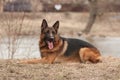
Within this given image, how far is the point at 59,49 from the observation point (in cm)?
1046

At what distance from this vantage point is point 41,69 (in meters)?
9.37

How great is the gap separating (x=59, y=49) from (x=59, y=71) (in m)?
1.32

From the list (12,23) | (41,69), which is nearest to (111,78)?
(41,69)

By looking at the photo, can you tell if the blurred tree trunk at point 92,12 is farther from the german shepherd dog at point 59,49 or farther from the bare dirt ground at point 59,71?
the bare dirt ground at point 59,71

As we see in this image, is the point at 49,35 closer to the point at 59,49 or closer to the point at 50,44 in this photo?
the point at 50,44

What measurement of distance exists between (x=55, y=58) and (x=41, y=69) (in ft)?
3.97

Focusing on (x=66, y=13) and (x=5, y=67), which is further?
(x=66, y=13)

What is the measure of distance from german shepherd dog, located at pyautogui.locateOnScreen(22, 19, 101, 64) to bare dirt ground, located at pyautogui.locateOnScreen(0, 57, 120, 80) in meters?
0.45

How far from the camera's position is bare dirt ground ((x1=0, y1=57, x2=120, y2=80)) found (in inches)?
343

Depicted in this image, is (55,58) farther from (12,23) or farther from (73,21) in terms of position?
(73,21)

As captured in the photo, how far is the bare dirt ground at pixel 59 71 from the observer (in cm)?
870

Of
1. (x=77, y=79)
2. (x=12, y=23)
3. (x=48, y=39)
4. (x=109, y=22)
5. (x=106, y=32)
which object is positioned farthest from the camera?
(x=109, y=22)

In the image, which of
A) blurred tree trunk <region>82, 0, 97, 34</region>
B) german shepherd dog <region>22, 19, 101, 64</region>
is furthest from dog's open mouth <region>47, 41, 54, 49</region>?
blurred tree trunk <region>82, 0, 97, 34</region>

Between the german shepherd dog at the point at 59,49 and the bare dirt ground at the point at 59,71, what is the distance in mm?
454
